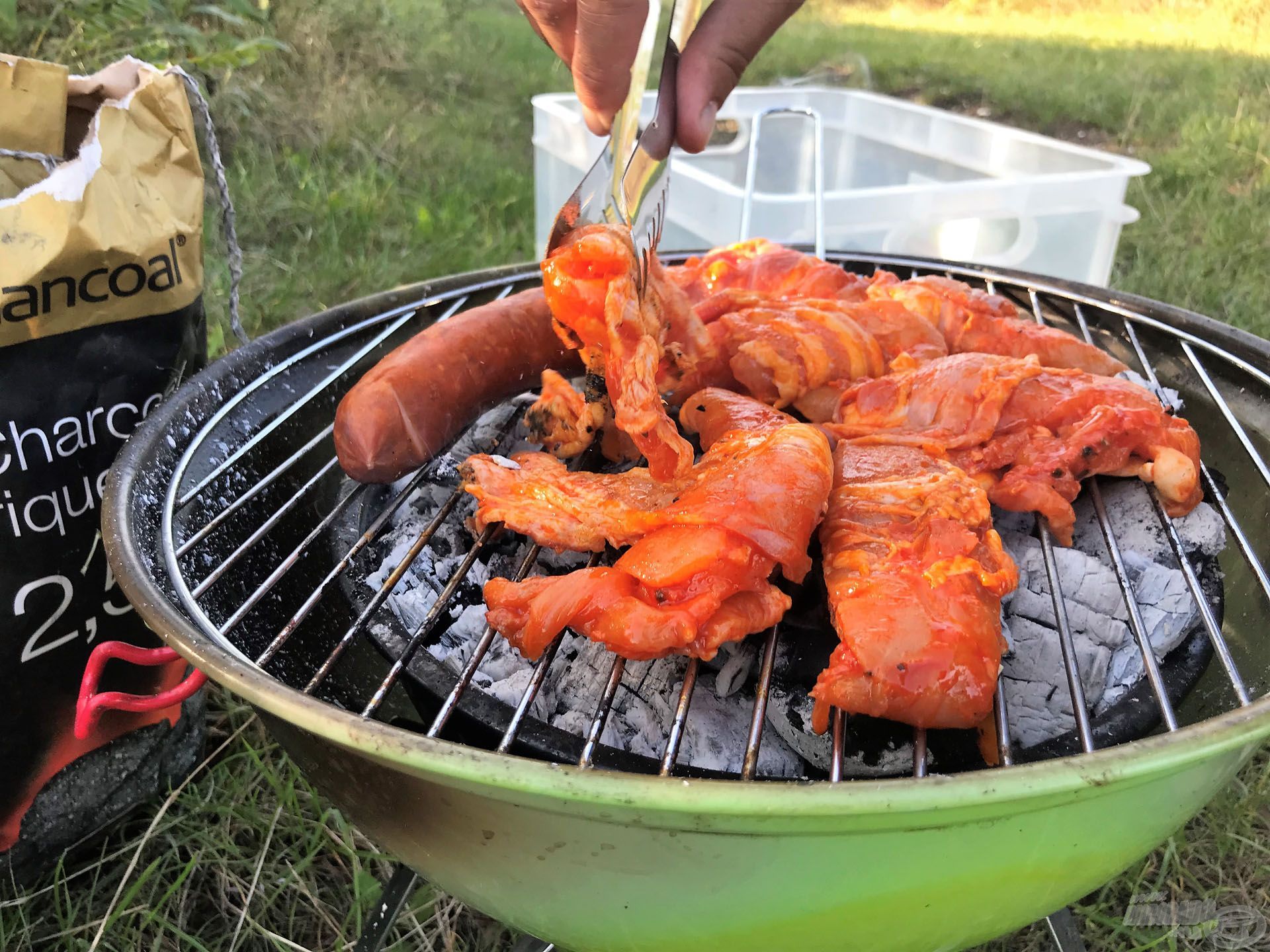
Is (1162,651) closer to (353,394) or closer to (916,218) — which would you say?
(353,394)

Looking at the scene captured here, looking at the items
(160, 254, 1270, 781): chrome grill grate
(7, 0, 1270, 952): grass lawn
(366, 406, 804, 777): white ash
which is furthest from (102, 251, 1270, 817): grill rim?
(7, 0, 1270, 952): grass lawn

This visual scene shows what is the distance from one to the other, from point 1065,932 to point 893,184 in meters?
3.71

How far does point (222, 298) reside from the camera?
14.1ft

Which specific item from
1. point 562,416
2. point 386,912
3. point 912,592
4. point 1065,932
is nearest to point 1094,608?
point 912,592

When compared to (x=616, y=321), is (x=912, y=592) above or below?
below

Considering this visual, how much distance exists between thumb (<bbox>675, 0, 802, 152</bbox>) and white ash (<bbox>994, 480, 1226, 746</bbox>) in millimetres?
975

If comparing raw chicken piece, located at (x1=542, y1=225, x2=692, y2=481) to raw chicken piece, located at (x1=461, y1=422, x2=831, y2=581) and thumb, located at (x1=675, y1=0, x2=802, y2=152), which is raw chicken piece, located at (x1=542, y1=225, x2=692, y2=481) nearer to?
raw chicken piece, located at (x1=461, y1=422, x2=831, y2=581)

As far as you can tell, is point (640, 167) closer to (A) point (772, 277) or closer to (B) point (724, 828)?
(A) point (772, 277)

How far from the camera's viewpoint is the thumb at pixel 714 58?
1.63 metres

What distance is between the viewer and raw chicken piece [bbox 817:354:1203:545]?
1.66 metres

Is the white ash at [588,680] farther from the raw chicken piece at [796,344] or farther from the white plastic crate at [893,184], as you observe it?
the white plastic crate at [893,184]

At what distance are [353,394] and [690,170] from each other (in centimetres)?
214

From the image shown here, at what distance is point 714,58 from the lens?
64.4 inches

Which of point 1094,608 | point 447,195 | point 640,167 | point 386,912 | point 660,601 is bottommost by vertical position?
point 386,912
